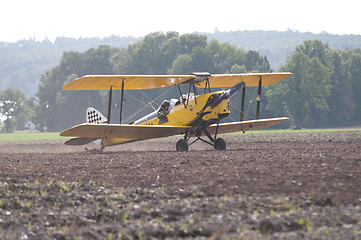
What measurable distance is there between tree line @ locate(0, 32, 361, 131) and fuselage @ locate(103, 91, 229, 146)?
5217cm

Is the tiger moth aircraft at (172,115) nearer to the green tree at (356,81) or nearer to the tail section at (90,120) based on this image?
the tail section at (90,120)

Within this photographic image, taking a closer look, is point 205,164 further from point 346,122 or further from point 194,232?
point 346,122

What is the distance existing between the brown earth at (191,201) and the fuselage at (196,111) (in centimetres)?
597

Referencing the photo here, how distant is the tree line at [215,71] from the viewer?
82750 millimetres

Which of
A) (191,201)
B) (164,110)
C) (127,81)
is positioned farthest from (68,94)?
(191,201)

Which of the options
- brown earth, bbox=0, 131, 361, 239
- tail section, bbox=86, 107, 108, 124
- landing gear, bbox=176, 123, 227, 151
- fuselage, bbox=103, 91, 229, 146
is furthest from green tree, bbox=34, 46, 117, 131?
brown earth, bbox=0, 131, 361, 239

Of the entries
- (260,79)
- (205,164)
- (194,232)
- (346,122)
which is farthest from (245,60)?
(194,232)

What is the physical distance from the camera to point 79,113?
408 ft

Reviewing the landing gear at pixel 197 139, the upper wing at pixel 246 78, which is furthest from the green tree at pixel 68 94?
the landing gear at pixel 197 139

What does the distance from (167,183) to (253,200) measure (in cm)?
296

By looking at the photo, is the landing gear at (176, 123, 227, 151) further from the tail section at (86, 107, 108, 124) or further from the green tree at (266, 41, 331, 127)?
the green tree at (266, 41, 331, 127)

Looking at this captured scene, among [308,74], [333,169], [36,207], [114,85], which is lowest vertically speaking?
[36,207]

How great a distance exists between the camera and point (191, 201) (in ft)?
35.4

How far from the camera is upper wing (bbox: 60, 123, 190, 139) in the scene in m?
20.7
